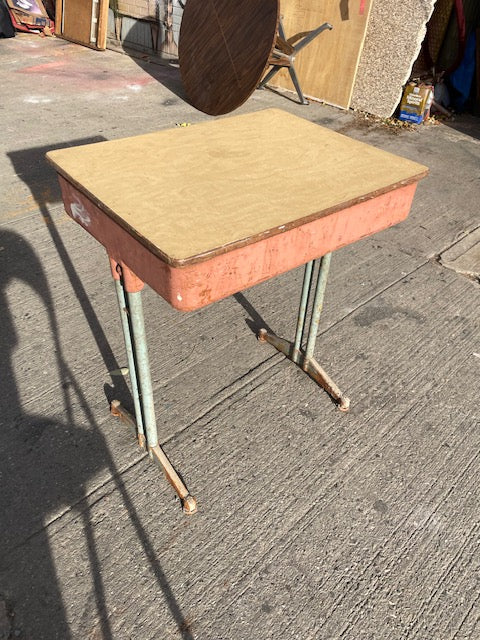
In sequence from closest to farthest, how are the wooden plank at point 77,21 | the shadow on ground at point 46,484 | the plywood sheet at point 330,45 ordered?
the shadow on ground at point 46,484
the plywood sheet at point 330,45
the wooden plank at point 77,21

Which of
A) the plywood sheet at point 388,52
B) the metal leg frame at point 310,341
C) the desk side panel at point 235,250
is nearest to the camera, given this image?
the desk side panel at point 235,250

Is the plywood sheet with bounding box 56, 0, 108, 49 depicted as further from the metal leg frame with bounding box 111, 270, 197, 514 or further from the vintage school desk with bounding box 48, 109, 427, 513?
the metal leg frame with bounding box 111, 270, 197, 514

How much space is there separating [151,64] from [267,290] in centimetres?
637

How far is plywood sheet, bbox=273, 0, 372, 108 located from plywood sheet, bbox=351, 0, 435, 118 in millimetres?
130

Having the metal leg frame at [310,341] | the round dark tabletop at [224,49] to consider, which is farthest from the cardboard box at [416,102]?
the metal leg frame at [310,341]

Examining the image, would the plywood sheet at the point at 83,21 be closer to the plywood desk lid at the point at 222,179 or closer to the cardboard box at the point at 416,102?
the cardboard box at the point at 416,102

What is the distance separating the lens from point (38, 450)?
215 cm

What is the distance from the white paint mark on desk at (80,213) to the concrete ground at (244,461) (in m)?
0.98

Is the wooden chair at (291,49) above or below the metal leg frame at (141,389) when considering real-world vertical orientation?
above

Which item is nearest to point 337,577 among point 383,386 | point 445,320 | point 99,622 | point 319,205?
point 99,622

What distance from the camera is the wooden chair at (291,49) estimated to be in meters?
6.06

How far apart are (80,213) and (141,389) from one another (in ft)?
2.23

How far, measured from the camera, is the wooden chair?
606 cm

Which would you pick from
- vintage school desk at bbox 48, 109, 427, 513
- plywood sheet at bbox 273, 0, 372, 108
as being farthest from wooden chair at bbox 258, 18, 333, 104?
vintage school desk at bbox 48, 109, 427, 513
